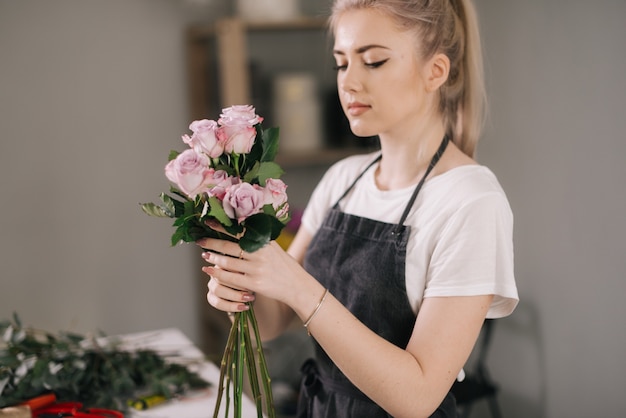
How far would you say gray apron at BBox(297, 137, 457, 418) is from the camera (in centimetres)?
132

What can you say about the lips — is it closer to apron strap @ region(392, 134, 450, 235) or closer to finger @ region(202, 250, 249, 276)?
apron strap @ region(392, 134, 450, 235)

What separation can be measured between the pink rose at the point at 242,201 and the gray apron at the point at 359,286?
0.44 m

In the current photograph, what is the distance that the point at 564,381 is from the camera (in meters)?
2.33

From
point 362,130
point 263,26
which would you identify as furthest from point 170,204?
point 263,26

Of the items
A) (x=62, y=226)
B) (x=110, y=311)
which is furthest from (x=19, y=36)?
(x=110, y=311)

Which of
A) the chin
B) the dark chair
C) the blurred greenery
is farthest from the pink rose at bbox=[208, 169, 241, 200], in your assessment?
the dark chair

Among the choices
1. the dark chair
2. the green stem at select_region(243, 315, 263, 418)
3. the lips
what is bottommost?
the dark chair

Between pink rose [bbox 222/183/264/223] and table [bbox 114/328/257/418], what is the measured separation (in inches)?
25.3

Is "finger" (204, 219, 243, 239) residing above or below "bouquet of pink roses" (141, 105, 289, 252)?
below

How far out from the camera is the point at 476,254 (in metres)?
1.20

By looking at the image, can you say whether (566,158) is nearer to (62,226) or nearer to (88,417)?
(88,417)

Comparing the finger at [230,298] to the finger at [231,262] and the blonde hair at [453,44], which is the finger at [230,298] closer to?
the finger at [231,262]

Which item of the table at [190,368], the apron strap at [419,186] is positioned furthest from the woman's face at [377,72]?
the table at [190,368]

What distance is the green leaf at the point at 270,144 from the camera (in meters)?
1.07
